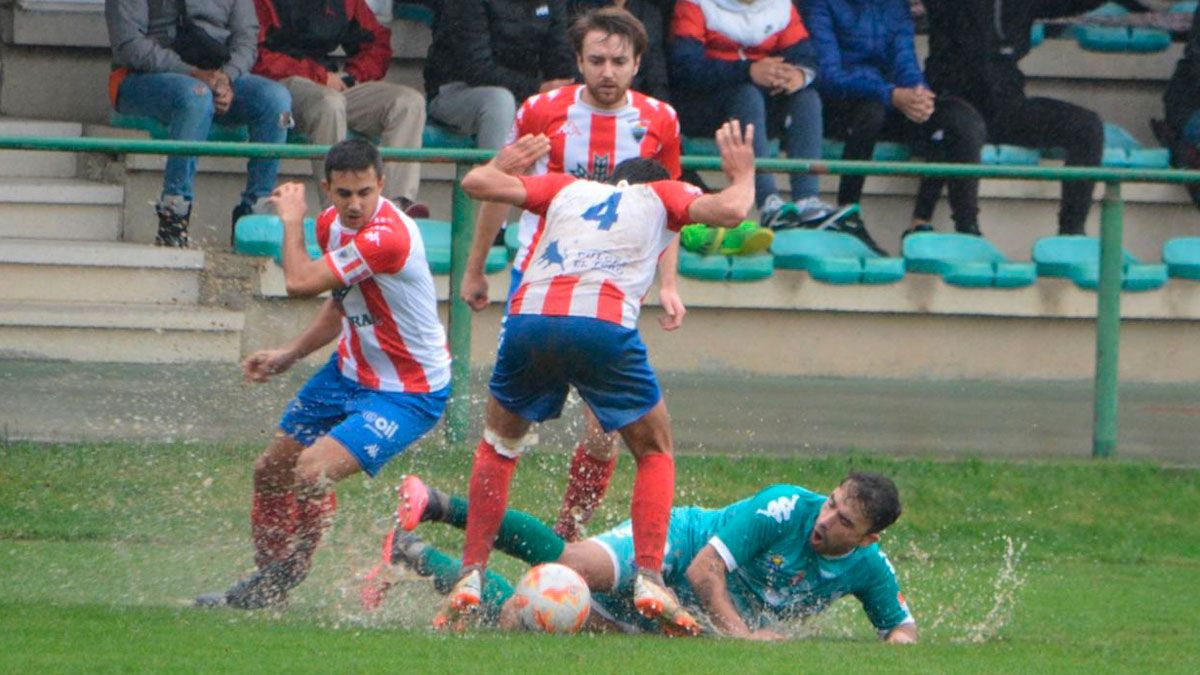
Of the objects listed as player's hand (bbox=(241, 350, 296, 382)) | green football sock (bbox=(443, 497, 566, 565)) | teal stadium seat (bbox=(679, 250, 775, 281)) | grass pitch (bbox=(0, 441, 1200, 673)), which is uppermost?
teal stadium seat (bbox=(679, 250, 775, 281))

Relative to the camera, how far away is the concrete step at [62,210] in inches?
349

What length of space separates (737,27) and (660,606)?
20.7 ft

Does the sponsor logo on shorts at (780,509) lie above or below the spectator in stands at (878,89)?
below

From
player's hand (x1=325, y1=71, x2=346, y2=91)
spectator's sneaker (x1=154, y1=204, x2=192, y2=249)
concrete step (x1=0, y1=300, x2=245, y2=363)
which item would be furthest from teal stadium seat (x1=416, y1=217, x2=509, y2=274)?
player's hand (x1=325, y1=71, x2=346, y2=91)

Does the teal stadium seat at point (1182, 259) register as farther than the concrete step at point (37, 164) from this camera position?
Yes

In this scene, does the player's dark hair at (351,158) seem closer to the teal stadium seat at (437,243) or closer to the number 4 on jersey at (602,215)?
the number 4 on jersey at (602,215)

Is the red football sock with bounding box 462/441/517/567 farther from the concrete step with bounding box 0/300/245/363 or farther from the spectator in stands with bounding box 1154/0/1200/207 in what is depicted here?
the spectator in stands with bounding box 1154/0/1200/207

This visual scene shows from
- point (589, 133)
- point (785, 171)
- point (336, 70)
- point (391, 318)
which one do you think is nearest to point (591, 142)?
point (589, 133)

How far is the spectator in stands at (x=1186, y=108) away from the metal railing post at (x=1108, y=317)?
3.65 m

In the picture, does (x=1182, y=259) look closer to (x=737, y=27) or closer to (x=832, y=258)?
(x=832, y=258)

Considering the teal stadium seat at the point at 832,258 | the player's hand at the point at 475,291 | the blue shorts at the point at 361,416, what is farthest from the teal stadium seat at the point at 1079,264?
the blue shorts at the point at 361,416

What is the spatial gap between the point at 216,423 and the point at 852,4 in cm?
567

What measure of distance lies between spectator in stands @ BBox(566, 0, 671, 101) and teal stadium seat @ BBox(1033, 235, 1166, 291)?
2417 millimetres

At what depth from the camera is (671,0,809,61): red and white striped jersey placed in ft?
38.1
